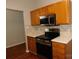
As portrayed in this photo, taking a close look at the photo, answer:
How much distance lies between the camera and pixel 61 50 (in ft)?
8.64

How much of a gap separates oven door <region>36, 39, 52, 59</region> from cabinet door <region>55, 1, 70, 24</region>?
3.00 ft

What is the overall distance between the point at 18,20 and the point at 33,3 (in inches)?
47.8

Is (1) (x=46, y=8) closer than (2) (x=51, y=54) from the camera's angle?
No

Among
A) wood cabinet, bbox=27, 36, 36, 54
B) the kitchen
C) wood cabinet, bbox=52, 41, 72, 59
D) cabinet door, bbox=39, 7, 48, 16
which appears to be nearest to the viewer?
wood cabinet, bbox=52, 41, 72, 59

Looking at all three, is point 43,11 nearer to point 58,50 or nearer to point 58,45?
point 58,45

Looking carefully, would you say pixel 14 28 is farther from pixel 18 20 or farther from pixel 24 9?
pixel 24 9

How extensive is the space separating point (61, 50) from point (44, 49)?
789 mm

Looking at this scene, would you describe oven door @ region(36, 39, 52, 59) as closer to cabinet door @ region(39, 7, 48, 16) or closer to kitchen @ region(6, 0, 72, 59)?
kitchen @ region(6, 0, 72, 59)

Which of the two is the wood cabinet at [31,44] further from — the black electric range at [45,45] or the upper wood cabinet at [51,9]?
the upper wood cabinet at [51,9]

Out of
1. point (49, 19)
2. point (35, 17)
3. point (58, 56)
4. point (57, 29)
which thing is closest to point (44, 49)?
point (58, 56)

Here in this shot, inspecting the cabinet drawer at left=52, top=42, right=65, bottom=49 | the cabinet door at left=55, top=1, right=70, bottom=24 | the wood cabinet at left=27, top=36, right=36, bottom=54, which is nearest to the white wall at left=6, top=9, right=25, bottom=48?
the wood cabinet at left=27, top=36, right=36, bottom=54

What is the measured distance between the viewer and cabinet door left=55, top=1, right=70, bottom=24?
9.03ft
